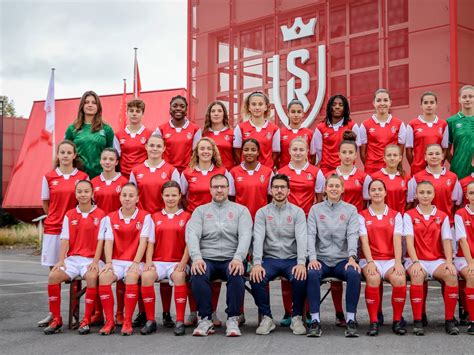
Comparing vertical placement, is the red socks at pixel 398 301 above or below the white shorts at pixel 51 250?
below

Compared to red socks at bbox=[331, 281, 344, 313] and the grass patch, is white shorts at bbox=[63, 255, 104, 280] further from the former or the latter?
the grass patch

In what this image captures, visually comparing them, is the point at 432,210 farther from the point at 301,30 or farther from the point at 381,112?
the point at 301,30

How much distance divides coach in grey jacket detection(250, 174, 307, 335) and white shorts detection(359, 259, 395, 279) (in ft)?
2.26

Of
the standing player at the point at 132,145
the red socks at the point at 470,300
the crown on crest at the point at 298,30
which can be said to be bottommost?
the red socks at the point at 470,300

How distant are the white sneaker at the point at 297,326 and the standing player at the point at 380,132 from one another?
2.32 m

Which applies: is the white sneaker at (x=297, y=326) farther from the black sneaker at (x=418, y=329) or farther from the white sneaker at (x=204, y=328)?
the black sneaker at (x=418, y=329)

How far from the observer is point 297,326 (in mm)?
7031

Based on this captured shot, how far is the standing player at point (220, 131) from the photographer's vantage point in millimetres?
8391

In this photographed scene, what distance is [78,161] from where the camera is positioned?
8281 mm

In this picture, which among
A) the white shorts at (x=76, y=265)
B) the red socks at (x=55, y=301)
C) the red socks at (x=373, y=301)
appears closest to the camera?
the red socks at (x=373, y=301)

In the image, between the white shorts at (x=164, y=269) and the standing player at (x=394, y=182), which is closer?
the white shorts at (x=164, y=269)

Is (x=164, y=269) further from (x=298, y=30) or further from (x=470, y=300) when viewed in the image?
(x=298, y=30)

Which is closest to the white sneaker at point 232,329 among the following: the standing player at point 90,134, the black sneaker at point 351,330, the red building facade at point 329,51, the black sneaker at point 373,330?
the black sneaker at point 351,330

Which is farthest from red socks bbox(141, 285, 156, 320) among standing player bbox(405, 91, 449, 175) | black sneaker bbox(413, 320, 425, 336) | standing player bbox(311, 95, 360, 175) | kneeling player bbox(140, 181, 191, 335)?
standing player bbox(405, 91, 449, 175)
